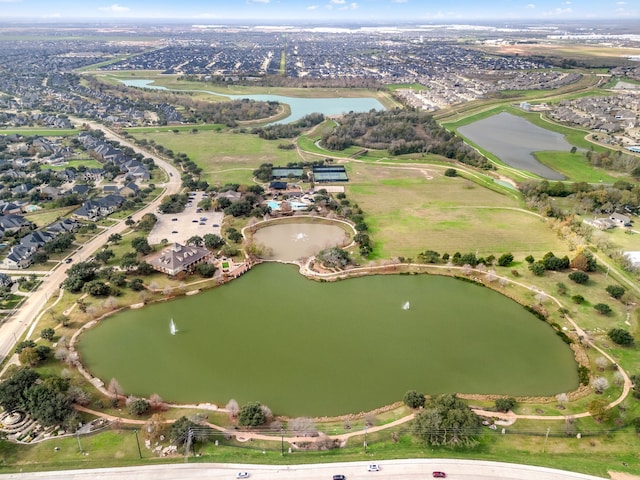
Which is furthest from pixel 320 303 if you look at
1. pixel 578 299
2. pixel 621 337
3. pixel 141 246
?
pixel 621 337

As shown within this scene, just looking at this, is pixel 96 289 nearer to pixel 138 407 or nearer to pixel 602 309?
pixel 138 407

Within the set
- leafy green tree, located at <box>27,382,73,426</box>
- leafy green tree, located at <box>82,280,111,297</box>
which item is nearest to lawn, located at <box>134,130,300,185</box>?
leafy green tree, located at <box>82,280,111,297</box>

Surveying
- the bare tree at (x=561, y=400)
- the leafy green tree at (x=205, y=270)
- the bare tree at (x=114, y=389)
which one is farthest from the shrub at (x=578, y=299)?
the bare tree at (x=114, y=389)

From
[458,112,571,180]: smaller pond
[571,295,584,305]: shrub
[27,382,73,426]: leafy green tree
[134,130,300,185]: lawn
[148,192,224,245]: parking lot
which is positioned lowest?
[458,112,571,180]: smaller pond

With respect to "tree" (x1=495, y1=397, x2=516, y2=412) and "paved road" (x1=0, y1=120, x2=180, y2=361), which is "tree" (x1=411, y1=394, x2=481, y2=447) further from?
"paved road" (x1=0, y1=120, x2=180, y2=361)

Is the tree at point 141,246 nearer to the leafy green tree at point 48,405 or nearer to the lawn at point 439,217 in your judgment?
the leafy green tree at point 48,405

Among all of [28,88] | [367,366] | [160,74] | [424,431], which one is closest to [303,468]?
[424,431]

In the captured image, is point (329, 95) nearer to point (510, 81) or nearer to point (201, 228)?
point (510, 81)
